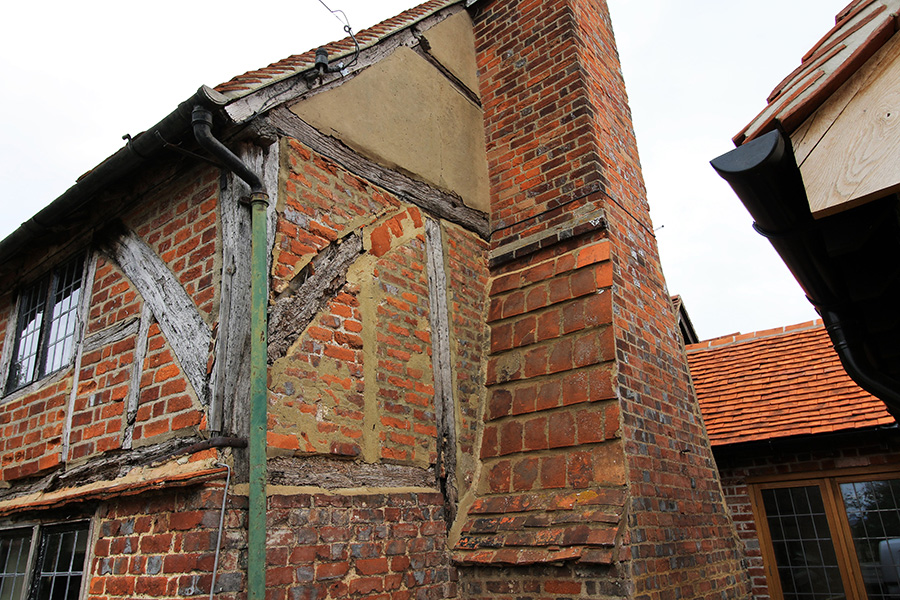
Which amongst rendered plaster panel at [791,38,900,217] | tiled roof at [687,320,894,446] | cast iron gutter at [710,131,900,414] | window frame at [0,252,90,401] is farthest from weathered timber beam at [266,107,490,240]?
tiled roof at [687,320,894,446]

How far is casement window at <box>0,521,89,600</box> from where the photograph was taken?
12.1 ft

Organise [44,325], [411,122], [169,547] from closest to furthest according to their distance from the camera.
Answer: [169,547], [411,122], [44,325]

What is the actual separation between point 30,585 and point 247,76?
3611 millimetres

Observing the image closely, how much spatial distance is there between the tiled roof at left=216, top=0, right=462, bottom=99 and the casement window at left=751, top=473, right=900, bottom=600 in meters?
6.47

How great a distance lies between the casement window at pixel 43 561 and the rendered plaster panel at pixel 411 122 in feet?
10.0

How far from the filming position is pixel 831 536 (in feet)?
22.2

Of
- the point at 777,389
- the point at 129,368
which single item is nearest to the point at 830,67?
the point at 129,368

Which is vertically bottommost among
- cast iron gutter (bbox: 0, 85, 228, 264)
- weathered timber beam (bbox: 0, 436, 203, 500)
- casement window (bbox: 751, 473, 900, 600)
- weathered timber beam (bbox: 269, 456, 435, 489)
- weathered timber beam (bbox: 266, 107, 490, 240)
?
casement window (bbox: 751, 473, 900, 600)

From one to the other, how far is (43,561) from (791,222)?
470cm

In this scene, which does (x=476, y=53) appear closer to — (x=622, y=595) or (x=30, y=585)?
(x=622, y=595)

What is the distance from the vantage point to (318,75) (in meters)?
4.14

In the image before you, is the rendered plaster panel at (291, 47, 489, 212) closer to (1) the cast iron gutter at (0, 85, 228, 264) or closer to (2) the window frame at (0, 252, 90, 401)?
(1) the cast iron gutter at (0, 85, 228, 264)

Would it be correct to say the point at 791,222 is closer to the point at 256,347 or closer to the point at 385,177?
the point at 256,347

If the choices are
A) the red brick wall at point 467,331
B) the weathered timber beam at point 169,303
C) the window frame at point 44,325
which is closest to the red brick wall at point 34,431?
the window frame at point 44,325
